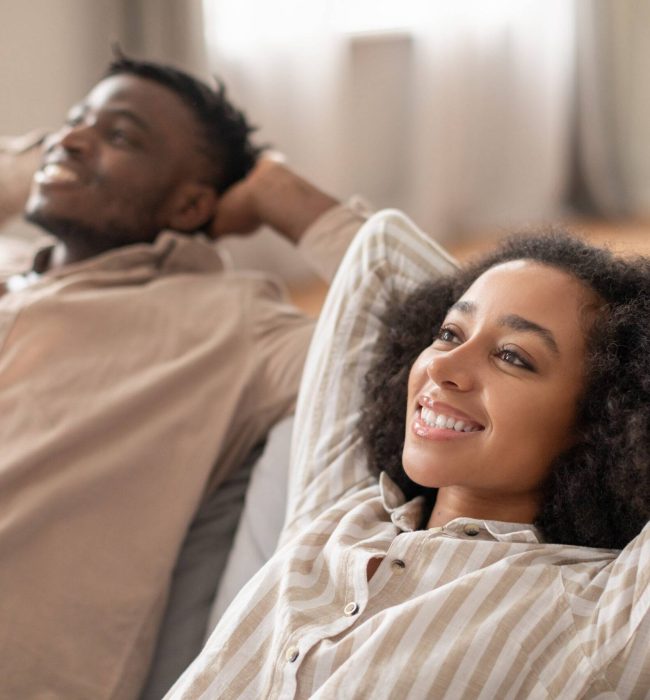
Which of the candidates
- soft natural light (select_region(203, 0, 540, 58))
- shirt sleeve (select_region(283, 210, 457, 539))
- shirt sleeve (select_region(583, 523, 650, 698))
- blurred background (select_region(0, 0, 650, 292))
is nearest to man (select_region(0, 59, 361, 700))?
shirt sleeve (select_region(283, 210, 457, 539))

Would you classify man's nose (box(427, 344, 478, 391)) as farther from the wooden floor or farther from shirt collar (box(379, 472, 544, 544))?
the wooden floor

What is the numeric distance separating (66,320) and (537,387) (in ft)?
3.09

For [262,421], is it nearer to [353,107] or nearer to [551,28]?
[353,107]

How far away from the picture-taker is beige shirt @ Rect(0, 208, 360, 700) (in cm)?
153

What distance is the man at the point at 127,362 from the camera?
155 centimetres

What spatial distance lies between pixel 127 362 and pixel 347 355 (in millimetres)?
446

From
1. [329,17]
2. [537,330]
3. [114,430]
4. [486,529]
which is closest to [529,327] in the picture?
[537,330]

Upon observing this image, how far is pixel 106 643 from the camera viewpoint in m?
1.54

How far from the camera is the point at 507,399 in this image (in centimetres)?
119

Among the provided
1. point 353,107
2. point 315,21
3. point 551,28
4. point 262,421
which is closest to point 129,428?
point 262,421

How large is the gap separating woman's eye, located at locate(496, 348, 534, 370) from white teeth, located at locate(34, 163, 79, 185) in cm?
116

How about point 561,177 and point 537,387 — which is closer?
point 537,387

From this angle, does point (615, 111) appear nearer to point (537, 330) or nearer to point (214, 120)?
point (214, 120)

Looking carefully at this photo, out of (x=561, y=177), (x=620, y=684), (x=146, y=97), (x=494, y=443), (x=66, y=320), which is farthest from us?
(x=561, y=177)
